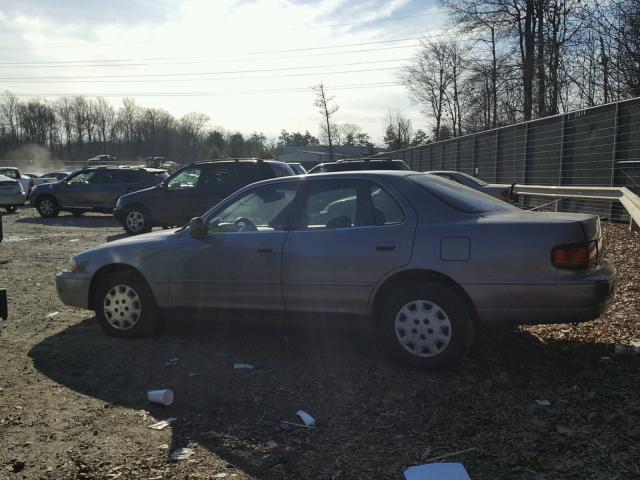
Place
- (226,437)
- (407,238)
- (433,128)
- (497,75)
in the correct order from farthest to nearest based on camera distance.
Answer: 1. (433,128)
2. (497,75)
3. (407,238)
4. (226,437)

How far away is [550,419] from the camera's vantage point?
11.8 ft

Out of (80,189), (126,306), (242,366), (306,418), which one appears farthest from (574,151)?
(80,189)

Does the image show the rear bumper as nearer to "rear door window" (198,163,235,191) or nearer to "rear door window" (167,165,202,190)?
"rear door window" (198,163,235,191)

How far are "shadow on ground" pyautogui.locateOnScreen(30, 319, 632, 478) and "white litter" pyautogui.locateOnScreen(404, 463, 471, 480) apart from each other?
8cm

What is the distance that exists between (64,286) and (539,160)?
1316 centimetres

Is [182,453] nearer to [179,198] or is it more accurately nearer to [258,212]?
[258,212]

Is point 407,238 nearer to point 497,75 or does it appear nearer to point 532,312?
point 532,312

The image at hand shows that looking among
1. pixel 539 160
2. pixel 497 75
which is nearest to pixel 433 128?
pixel 497 75

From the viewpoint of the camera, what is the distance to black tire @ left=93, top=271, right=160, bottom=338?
5500 mm

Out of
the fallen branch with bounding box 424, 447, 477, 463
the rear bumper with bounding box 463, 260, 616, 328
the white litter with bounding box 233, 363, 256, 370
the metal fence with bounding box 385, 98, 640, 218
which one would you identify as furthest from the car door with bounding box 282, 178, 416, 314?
the metal fence with bounding box 385, 98, 640, 218

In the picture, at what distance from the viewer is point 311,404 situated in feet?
13.1

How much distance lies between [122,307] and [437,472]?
3.66m

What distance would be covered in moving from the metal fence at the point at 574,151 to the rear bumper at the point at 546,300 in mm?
7349

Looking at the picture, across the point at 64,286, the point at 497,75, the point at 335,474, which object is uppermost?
the point at 497,75
